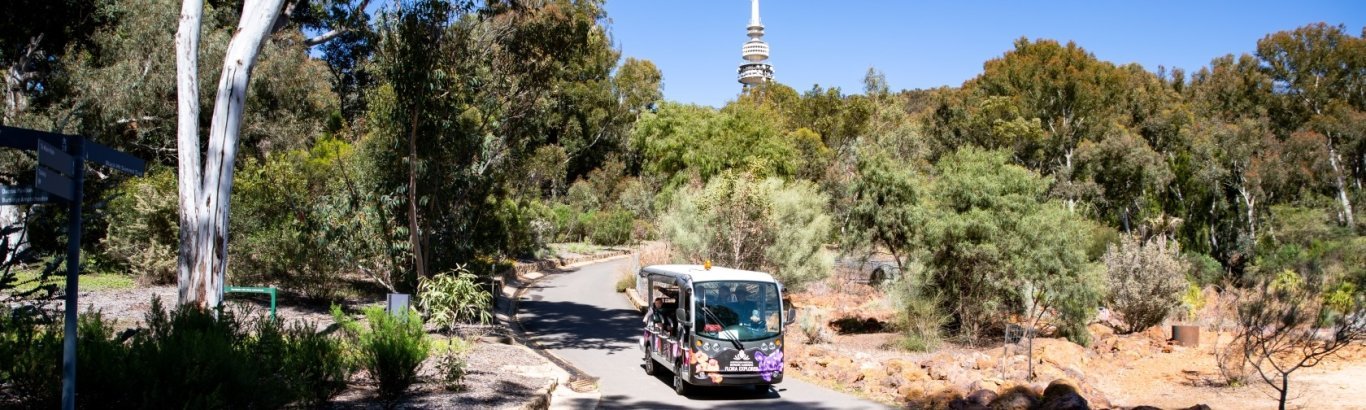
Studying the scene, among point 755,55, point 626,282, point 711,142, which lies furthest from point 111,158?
point 755,55

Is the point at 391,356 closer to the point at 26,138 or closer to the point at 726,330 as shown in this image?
the point at 26,138

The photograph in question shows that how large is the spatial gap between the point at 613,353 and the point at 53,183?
489 inches

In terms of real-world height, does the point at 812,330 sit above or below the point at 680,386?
above

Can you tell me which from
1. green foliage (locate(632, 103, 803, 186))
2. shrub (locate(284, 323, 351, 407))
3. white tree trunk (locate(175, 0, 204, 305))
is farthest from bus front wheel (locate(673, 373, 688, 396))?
green foliage (locate(632, 103, 803, 186))

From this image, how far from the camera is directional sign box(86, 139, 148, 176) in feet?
18.6

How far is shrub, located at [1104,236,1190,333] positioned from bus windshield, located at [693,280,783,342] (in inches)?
443

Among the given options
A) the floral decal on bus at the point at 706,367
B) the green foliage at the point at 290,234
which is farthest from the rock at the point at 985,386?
the green foliage at the point at 290,234

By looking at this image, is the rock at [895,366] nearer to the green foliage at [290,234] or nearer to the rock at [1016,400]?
the rock at [1016,400]

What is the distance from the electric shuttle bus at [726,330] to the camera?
12336 mm

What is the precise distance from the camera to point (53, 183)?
4.99 metres

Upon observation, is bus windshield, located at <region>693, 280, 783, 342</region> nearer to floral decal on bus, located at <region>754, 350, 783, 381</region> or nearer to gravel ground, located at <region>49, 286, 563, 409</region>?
floral decal on bus, located at <region>754, 350, 783, 381</region>

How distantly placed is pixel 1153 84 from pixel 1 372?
66.1m

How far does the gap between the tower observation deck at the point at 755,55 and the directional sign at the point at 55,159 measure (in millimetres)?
132976

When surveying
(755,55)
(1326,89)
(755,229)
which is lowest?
(755,229)
